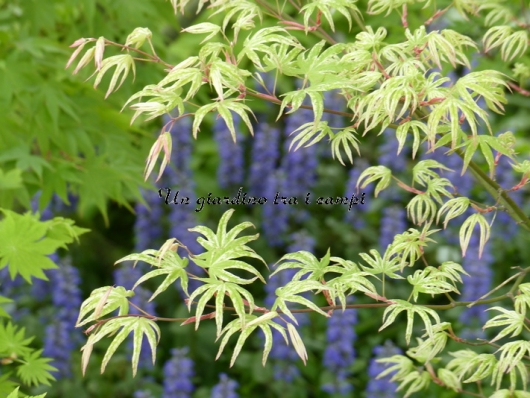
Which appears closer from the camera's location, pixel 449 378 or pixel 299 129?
pixel 299 129

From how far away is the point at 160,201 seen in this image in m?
3.59

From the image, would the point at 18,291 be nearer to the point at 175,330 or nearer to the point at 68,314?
the point at 68,314

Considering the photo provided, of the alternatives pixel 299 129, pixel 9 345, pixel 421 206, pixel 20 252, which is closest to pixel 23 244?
pixel 20 252

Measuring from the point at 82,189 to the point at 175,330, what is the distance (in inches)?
46.2

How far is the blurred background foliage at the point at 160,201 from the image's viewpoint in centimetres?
232

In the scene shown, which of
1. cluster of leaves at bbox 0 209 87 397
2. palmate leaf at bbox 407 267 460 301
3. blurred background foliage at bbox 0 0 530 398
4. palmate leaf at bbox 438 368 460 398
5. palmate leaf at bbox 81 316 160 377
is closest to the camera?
palmate leaf at bbox 81 316 160 377

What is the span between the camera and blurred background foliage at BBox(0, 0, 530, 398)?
2.32m

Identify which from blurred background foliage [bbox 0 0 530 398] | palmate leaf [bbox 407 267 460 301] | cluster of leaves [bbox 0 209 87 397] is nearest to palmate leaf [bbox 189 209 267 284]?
palmate leaf [bbox 407 267 460 301]

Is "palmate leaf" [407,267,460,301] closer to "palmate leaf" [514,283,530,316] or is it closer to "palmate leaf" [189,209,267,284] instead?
"palmate leaf" [514,283,530,316]

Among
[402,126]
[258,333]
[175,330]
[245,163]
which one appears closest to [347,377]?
[258,333]

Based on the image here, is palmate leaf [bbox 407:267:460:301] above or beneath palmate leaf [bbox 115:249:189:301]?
above

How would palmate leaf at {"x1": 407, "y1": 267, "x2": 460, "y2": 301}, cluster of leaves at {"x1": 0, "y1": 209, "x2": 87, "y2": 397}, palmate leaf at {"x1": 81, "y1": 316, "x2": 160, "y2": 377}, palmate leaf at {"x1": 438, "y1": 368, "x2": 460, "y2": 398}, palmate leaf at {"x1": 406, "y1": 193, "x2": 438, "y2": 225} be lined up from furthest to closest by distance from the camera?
1. palmate leaf at {"x1": 438, "y1": 368, "x2": 460, "y2": 398}
2. cluster of leaves at {"x1": 0, "y1": 209, "x2": 87, "y2": 397}
3. palmate leaf at {"x1": 406, "y1": 193, "x2": 438, "y2": 225}
4. palmate leaf at {"x1": 407, "y1": 267, "x2": 460, "y2": 301}
5. palmate leaf at {"x1": 81, "y1": 316, "x2": 160, "y2": 377}

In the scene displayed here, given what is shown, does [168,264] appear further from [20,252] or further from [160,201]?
[160,201]

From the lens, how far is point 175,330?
3352 millimetres
